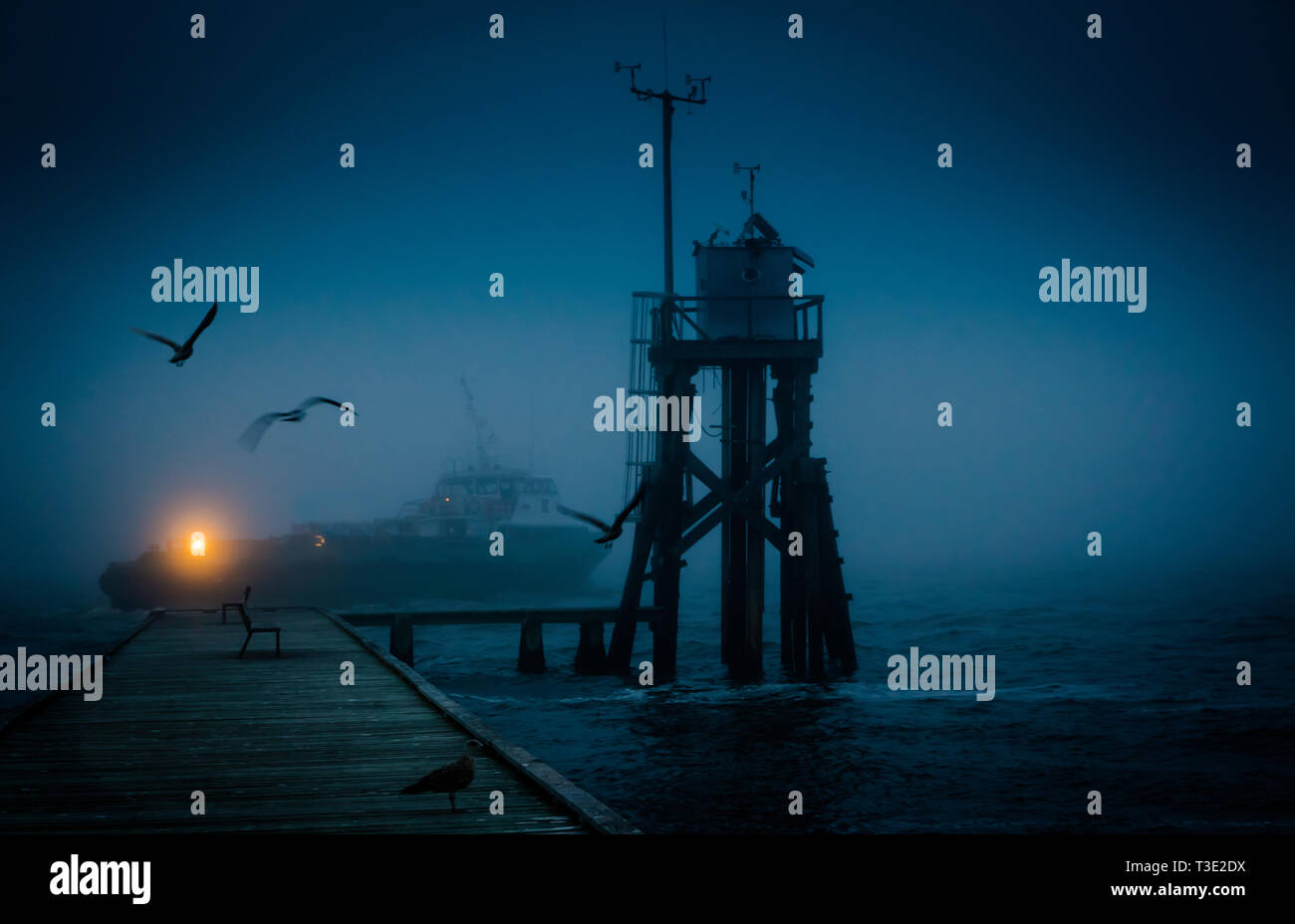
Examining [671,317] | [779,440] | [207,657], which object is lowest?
[207,657]

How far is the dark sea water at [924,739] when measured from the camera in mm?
14680

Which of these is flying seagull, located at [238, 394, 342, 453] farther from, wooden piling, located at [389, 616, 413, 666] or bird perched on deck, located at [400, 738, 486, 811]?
wooden piling, located at [389, 616, 413, 666]

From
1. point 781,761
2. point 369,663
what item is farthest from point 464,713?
point 781,761

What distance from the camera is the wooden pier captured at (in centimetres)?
→ 747

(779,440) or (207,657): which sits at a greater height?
(779,440)

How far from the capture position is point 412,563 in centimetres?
7688

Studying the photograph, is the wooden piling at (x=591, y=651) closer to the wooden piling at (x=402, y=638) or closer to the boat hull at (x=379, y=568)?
the wooden piling at (x=402, y=638)

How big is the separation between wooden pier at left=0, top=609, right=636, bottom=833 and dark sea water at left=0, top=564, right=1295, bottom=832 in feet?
13.2

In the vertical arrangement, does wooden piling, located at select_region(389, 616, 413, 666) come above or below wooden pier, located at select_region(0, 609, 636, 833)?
below

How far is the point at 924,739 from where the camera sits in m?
19.7

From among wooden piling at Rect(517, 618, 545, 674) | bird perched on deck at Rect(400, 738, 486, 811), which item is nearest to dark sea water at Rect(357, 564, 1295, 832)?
wooden piling at Rect(517, 618, 545, 674)
